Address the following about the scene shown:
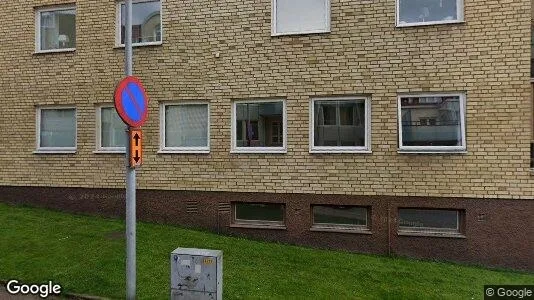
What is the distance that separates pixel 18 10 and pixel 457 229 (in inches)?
428

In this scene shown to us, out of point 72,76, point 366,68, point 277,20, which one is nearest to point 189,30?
point 277,20

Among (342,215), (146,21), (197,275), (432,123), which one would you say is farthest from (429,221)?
(146,21)

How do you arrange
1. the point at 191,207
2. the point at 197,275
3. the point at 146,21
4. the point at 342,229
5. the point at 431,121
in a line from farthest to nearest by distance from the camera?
the point at 146,21 < the point at 191,207 < the point at 342,229 < the point at 431,121 < the point at 197,275

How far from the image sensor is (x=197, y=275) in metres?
4.41

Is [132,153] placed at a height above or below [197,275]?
above

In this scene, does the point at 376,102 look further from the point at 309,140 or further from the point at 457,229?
the point at 457,229

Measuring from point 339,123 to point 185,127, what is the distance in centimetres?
330

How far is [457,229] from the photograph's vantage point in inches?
292

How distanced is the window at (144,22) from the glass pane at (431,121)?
5456 millimetres

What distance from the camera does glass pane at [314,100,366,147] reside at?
308 inches

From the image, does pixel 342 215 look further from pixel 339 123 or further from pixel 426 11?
pixel 426 11

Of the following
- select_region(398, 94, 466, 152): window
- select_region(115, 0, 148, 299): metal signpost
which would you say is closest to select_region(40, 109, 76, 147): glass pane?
select_region(115, 0, 148, 299): metal signpost

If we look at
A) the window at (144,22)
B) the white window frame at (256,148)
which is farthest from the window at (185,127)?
the window at (144,22)

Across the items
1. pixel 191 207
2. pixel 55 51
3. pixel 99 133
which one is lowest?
pixel 191 207
